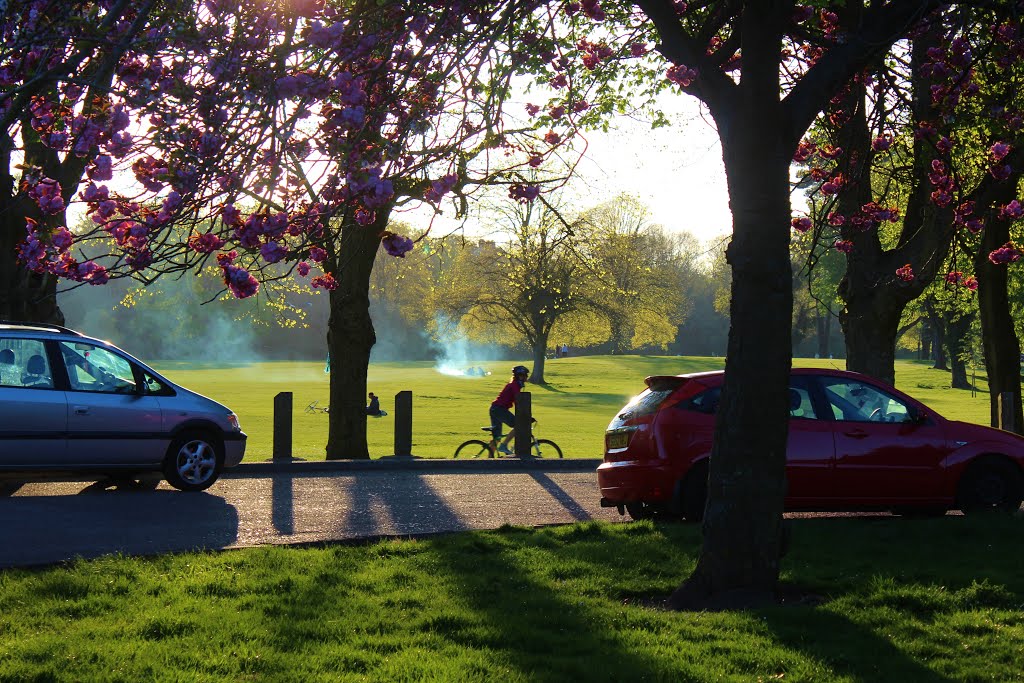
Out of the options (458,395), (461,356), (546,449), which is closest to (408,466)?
(546,449)

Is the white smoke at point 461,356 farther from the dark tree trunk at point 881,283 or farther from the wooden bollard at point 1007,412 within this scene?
the dark tree trunk at point 881,283

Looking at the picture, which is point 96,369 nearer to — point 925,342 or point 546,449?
point 546,449

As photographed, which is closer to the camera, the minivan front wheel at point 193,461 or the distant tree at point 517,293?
the minivan front wheel at point 193,461

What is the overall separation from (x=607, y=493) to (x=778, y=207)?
4751 mm

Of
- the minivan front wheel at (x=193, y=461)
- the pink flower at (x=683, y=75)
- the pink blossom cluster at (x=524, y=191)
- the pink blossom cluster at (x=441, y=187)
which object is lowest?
the minivan front wheel at (x=193, y=461)

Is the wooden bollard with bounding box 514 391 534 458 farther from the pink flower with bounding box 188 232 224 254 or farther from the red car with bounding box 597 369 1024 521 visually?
the pink flower with bounding box 188 232 224 254

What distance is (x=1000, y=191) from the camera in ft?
62.1

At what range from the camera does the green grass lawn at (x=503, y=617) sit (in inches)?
234

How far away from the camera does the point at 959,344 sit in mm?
63562

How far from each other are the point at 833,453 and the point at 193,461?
284 inches

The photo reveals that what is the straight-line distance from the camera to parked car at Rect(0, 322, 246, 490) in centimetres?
1257

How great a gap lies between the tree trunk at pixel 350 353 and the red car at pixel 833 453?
8548 millimetres

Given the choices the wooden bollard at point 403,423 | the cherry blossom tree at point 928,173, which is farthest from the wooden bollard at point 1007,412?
the wooden bollard at point 403,423

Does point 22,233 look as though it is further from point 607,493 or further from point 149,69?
point 149,69
